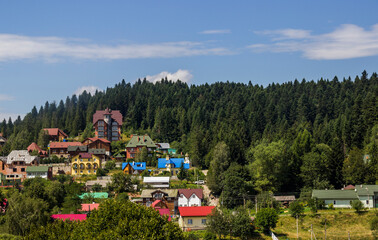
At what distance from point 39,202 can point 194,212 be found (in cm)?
1764

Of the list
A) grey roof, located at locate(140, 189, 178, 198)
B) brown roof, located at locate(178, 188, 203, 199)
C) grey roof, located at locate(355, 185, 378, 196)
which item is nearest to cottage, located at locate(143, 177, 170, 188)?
Result: grey roof, located at locate(140, 189, 178, 198)

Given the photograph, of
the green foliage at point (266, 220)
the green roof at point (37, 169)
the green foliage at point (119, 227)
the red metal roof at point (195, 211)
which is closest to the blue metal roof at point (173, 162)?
the green roof at point (37, 169)

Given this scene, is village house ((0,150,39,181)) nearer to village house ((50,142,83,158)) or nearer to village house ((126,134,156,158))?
village house ((50,142,83,158))

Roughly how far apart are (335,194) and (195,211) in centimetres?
1799

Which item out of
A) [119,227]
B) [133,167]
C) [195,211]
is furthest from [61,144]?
[119,227]

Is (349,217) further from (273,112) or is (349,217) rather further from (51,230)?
(273,112)

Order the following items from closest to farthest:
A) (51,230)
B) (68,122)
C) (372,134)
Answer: (51,230) < (372,134) < (68,122)

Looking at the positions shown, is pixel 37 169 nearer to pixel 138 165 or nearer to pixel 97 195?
pixel 97 195

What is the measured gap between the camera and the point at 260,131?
102 m

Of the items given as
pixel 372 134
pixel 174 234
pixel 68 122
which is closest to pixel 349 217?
pixel 372 134

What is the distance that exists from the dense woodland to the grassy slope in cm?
771

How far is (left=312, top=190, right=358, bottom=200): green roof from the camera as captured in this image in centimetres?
5934

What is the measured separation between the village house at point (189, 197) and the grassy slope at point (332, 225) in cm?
1236

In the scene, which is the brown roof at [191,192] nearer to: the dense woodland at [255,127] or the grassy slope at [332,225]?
the dense woodland at [255,127]
